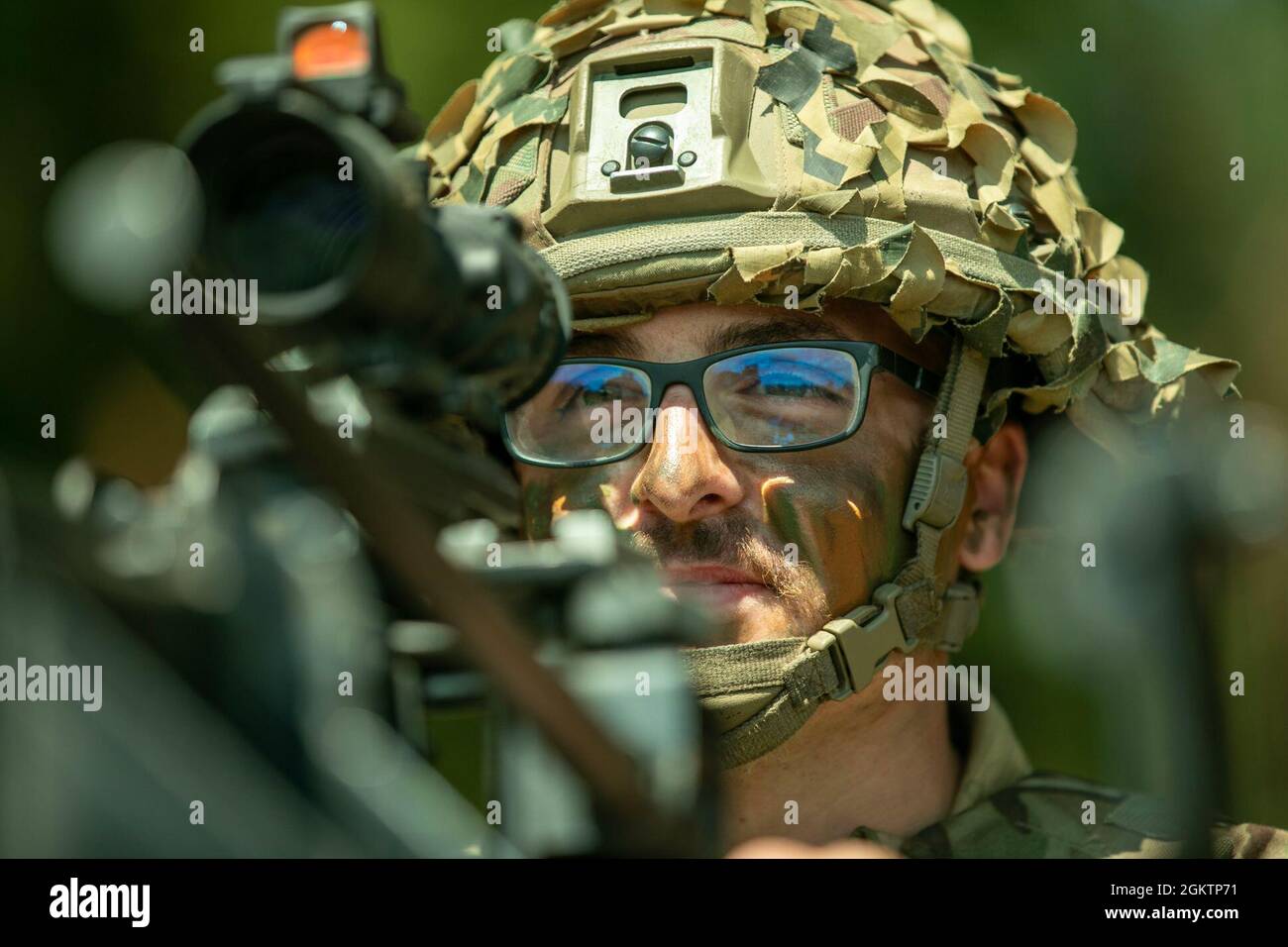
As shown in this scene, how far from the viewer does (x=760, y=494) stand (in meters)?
2.79

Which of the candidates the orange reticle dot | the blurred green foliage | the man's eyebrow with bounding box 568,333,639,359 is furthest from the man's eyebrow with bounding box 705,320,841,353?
the blurred green foliage

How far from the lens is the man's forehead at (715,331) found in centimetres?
286

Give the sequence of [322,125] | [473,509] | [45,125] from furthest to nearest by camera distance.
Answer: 1. [45,125]
2. [473,509]
3. [322,125]

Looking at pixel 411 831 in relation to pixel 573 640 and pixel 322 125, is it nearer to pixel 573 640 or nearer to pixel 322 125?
pixel 573 640

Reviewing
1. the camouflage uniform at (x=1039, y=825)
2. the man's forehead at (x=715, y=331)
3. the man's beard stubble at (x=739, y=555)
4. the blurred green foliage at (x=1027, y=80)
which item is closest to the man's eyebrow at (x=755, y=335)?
the man's forehead at (x=715, y=331)

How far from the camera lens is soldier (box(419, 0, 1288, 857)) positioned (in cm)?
279

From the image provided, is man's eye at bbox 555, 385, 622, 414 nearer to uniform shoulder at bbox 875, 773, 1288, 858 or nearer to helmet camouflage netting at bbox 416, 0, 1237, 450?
helmet camouflage netting at bbox 416, 0, 1237, 450

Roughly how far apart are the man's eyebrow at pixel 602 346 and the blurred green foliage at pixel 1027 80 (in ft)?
7.89

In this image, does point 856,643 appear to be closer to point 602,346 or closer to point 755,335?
point 755,335

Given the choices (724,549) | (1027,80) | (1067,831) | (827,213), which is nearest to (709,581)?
(724,549)

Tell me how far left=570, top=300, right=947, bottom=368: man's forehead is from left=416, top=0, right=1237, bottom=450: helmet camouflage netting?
31 mm

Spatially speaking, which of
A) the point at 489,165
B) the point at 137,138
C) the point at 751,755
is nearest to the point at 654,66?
the point at 489,165

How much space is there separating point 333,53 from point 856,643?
5.49ft

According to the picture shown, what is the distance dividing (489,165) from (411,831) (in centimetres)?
137
